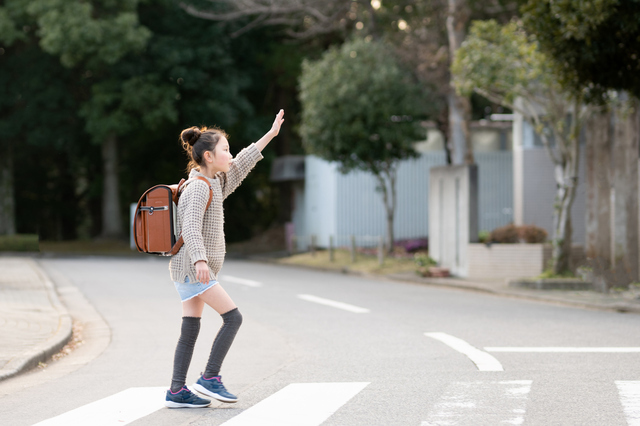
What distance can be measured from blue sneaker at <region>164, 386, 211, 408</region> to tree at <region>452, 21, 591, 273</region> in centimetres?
1145

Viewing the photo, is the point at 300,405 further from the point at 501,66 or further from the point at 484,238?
the point at 484,238

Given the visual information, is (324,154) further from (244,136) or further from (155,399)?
(155,399)

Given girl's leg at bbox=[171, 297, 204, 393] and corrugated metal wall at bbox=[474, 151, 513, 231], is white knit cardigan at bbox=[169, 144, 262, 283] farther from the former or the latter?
corrugated metal wall at bbox=[474, 151, 513, 231]

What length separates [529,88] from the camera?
17.3 meters

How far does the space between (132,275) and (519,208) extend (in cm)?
1035

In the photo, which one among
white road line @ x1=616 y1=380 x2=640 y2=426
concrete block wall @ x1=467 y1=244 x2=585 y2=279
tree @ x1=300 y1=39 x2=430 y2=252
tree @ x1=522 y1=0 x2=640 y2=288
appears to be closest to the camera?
white road line @ x1=616 y1=380 x2=640 y2=426

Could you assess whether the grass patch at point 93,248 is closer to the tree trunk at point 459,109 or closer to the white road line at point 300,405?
the tree trunk at point 459,109

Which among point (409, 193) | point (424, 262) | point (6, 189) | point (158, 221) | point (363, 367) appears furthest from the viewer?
point (6, 189)

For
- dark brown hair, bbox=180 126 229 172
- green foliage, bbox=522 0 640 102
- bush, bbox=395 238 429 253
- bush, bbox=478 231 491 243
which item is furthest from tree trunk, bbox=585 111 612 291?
bush, bbox=395 238 429 253

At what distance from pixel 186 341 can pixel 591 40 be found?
8.76 meters

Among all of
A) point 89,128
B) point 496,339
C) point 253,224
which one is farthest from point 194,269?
point 253,224

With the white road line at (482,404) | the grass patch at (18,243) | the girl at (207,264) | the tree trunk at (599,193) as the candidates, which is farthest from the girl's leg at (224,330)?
the grass patch at (18,243)

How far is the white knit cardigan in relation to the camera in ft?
18.3

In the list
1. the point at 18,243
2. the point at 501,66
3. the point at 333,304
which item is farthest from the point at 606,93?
the point at 18,243
